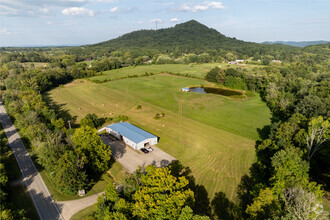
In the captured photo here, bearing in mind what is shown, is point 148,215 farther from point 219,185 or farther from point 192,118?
point 192,118

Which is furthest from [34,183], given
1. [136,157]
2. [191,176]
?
[191,176]

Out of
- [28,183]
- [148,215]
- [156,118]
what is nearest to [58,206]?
[28,183]

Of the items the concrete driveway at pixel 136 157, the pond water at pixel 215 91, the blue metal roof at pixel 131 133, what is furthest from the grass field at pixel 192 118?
the pond water at pixel 215 91

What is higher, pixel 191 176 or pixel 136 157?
pixel 136 157

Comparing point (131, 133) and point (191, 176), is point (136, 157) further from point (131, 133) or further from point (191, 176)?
point (191, 176)

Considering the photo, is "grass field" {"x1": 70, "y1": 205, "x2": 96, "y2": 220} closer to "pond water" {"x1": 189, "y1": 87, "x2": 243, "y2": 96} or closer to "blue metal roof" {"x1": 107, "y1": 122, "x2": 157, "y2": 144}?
"blue metal roof" {"x1": 107, "y1": 122, "x2": 157, "y2": 144}

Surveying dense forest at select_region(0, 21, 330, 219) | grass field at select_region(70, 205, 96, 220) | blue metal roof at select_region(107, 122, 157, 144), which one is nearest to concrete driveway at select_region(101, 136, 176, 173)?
blue metal roof at select_region(107, 122, 157, 144)

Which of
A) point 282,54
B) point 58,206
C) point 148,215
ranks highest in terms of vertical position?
point 282,54
